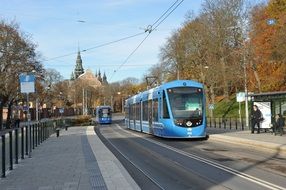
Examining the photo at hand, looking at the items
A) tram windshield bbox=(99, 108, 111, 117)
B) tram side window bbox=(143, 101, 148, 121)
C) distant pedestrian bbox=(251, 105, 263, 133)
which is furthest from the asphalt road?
tram windshield bbox=(99, 108, 111, 117)

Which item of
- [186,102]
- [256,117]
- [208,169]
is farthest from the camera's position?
[256,117]

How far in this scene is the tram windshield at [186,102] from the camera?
91.9ft

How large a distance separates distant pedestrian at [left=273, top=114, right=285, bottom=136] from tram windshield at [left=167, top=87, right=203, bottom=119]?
181 inches

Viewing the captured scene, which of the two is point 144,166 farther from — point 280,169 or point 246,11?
point 246,11

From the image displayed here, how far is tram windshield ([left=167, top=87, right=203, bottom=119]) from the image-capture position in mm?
28016

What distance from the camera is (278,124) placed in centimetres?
2969

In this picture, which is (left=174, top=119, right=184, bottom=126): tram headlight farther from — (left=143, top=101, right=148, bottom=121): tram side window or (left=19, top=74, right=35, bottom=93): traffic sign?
(left=19, top=74, right=35, bottom=93): traffic sign

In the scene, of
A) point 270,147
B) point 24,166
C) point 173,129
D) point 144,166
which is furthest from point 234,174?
point 173,129

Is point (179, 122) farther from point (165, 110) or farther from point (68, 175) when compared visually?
point (68, 175)

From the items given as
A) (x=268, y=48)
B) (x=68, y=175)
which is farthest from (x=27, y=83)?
(x=268, y=48)

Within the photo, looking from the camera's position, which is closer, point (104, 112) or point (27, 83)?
point (27, 83)

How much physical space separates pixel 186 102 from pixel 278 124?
5.69 metres

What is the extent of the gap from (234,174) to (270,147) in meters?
9.43

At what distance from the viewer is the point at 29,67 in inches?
2419
